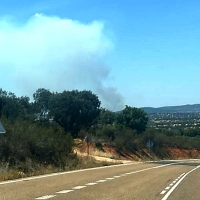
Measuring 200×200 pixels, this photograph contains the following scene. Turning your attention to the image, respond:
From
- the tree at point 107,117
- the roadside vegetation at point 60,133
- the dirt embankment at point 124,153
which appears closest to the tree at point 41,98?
the roadside vegetation at point 60,133

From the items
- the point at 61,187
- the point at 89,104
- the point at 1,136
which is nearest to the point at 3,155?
the point at 1,136

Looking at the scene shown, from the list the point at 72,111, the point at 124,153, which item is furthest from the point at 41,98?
the point at 124,153

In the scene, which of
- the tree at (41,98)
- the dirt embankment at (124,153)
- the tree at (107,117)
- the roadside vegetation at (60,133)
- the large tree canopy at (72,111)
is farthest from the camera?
the tree at (107,117)

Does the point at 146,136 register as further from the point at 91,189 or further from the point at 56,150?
the point at 91,189

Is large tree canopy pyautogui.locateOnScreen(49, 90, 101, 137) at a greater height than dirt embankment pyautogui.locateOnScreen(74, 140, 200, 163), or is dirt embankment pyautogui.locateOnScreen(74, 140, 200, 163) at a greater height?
large tree canopy pyautogui.locateOnScreen(49, 90, 101, 137)

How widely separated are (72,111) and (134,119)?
77.1 ft

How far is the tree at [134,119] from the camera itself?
339 ft

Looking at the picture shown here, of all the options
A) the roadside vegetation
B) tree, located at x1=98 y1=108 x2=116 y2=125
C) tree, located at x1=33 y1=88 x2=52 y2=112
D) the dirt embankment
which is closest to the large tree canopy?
the roadside vegetation

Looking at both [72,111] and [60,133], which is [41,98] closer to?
[72,111]

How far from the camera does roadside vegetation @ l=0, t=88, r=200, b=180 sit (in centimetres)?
3078

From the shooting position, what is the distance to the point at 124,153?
260 ft

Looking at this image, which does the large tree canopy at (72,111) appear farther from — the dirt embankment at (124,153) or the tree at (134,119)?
the tree at (134,119)

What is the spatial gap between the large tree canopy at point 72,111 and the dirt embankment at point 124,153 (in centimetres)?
757

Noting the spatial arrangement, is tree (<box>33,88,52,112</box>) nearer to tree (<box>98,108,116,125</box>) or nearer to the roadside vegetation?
the roadside vegetation
